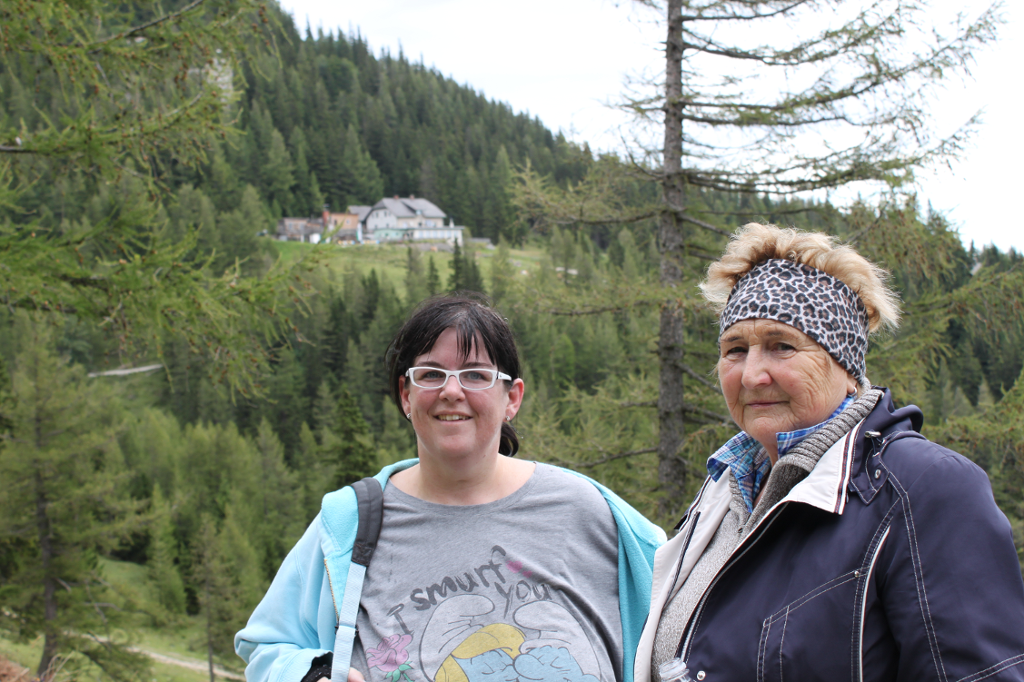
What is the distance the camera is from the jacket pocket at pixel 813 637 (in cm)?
130

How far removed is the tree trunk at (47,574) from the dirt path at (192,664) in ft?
38.0

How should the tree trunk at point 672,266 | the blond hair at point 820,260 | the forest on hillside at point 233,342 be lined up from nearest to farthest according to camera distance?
the blond hair at point 820,260, the forest on hillside at point 233,342, the tree trunk at point 672,266

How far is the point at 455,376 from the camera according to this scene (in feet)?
6.70

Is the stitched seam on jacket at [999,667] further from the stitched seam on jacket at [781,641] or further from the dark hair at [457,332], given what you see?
the dark hair at [457,332]

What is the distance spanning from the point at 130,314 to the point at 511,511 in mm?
3482

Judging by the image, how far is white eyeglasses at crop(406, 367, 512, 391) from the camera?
2.05 meters

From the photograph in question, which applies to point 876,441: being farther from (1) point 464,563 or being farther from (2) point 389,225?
(2) point 389,225

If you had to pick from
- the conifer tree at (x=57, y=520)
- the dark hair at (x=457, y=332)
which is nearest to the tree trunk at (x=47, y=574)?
the conifer tree at (x=57, y=520)

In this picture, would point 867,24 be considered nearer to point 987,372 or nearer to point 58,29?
point 58,29

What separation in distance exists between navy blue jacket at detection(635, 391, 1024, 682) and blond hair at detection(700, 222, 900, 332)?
248 mm

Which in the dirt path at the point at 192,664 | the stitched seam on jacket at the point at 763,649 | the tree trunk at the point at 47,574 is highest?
the stitched seam on jacket at the point at 763,649

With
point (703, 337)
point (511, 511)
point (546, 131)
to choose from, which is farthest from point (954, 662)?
point (546, 131)

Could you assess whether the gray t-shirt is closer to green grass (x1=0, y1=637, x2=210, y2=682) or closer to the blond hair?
the blond hair

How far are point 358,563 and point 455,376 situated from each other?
0.62 metres
